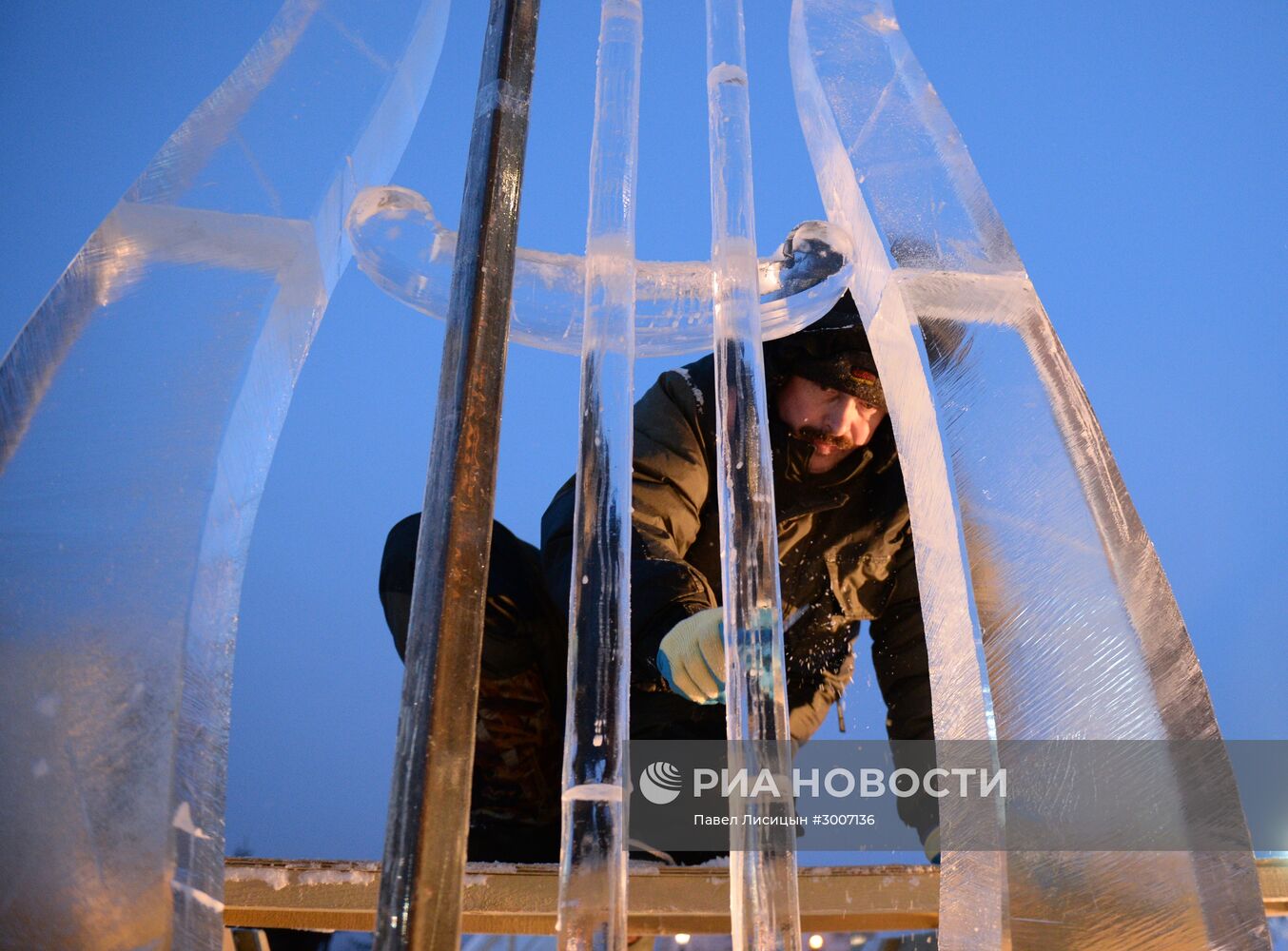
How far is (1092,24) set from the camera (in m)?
21.9

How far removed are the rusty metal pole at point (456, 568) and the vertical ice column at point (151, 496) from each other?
1.04 ft

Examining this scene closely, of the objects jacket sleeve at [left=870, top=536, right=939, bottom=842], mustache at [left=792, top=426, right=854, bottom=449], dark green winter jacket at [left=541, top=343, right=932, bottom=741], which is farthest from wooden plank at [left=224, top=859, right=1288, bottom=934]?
mustache at [left=792, top=426, right=854, bottom=449]

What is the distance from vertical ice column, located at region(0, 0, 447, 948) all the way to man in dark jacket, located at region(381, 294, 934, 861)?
2.44 feet

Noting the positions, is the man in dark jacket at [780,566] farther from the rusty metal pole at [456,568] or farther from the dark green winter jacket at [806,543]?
the rusty metal pole at [456,568]

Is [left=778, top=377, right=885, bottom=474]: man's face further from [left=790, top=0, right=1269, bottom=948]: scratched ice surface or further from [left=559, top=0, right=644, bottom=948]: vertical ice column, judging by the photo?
[left=559, top=0, right=644, bottom=948]: vertical ice column

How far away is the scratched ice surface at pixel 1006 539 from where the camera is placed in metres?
0.89

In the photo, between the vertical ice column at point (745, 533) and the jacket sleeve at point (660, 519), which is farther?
the jacket sleeve at point (660, 519)

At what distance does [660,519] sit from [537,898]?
0.66 metres

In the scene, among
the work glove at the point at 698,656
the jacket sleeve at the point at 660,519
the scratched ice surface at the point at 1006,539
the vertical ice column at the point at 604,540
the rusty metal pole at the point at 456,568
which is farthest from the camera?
the jacket sleeve at the point at 660,519

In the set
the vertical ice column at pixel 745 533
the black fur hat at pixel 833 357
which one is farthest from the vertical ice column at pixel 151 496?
the black fur hat at pixel 833 357

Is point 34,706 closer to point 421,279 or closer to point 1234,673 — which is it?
point 421,279

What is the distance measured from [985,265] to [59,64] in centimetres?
1479

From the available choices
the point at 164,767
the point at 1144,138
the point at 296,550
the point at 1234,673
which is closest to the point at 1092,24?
the point at 1144,138

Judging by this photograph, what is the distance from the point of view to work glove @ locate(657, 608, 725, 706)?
1.16 metres
